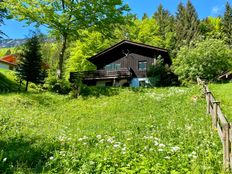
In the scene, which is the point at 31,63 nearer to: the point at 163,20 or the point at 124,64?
the point at 124,64

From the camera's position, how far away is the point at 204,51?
3850 cm

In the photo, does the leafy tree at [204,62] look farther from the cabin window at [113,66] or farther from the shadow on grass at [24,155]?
the shadow on grass at [24,155]

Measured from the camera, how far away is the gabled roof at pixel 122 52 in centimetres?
4526

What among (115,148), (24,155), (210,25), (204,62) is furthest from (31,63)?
(210,25)

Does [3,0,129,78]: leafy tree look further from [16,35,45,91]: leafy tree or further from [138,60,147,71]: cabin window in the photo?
[138,60,147,71]: cabin window

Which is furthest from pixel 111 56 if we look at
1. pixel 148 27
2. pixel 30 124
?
pixel 30 124

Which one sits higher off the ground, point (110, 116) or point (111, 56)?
point (111, 56)

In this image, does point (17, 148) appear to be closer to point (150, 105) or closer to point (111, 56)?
point (150, 105)

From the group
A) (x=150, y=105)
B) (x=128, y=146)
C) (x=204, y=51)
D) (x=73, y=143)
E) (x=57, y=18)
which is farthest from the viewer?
(x=204, y=51)

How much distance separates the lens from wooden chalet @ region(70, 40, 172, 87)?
43562 mm

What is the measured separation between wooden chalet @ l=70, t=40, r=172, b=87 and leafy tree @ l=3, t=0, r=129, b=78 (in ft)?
34.2

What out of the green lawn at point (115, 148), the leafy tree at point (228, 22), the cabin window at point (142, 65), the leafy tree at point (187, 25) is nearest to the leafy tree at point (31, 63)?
the green lawn at point (115, 148)

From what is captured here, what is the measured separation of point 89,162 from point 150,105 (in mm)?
14256

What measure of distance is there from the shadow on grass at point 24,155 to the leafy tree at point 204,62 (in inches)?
1152
